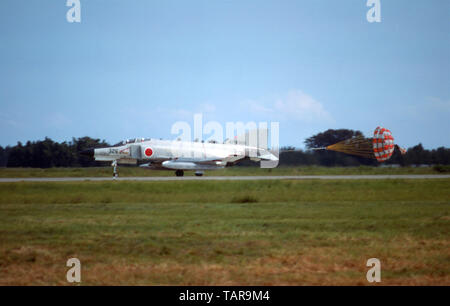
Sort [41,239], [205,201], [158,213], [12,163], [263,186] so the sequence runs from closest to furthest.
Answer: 1. [41,239]
2. [158,213]
3. [205,201]
4. [263,186]
5. [12,163]

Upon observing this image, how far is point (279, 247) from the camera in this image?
8.72 meters

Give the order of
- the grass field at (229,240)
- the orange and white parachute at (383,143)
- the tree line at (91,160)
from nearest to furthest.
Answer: the grass field at (229,240)
the orange and white parachute at (383,143)
the tree line at (91,160)

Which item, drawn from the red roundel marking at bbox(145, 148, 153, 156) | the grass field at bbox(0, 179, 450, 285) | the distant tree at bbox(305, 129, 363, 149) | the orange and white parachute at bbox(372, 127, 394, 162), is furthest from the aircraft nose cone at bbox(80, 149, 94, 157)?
the distant tree at bbox(305, 129, 363, 149)

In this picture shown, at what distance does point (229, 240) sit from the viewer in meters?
9.31

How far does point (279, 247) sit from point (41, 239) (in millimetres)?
5187

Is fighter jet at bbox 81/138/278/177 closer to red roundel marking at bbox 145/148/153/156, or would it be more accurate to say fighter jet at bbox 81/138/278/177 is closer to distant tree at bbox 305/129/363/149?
red roundel marking at bbox 145/148/153/156

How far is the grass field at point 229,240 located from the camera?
6961mm

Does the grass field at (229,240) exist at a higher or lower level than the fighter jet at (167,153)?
lower

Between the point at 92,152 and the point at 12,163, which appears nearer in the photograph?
the point at 92,152

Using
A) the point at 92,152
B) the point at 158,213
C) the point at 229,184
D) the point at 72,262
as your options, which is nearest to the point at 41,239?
the point at 72,262

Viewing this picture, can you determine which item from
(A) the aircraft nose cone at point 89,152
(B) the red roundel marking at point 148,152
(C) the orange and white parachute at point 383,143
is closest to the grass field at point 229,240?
(C) the orange and white parachute at point 383,143

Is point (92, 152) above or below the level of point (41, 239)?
above

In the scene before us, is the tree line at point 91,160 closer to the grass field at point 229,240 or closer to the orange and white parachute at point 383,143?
the orange and white parachute at point 383,143
